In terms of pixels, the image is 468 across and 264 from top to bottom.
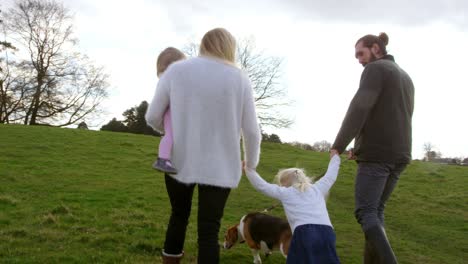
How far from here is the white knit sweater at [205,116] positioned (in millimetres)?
3711

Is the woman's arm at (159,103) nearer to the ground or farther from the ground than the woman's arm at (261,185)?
farther from the ground

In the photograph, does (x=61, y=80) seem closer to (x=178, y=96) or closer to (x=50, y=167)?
(x=50, y=167)

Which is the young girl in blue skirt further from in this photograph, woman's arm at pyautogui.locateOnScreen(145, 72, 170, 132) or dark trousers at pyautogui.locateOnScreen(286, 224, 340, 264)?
woman's arm at pyautogui.locateOnScreen(145, 72, 170, 132)

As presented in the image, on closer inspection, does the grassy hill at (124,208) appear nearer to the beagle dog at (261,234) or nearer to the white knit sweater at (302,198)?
the beagle dog at (261,234)

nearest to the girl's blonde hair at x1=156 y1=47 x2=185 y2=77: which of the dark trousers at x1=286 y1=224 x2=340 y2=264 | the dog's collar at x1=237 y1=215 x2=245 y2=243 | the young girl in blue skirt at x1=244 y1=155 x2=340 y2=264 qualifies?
the young girl in blue skirt at x1=244 y1=155 x2=340 y2=264

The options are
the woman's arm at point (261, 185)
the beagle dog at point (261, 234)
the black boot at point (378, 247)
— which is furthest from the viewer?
the beagle dog at point (261, 234)

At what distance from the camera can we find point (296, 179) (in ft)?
15.6

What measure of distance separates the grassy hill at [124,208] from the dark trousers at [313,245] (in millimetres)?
1698

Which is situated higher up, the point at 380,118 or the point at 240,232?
the point at 380,118

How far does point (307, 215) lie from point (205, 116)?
1.51 metres

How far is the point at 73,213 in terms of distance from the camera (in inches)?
315

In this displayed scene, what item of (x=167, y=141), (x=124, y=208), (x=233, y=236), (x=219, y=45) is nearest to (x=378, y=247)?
(x=167, y=141)

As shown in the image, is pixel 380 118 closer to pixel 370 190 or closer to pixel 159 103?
pixel 370 190

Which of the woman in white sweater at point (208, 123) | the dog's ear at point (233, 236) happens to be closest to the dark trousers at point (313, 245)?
the woman in white sweater at point (208, 123)
